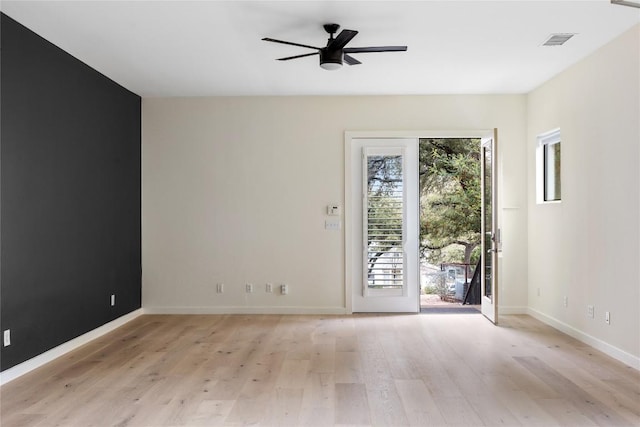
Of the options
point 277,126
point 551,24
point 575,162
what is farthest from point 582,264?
point 277,126

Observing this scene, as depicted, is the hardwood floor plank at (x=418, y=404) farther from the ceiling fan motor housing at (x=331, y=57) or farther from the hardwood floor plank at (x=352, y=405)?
the ceiling fan motor housing at (x=331, y=57)

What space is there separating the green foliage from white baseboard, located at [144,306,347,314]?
3.81 m

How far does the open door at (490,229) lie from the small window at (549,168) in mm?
573

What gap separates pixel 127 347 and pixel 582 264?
4492 millimetres

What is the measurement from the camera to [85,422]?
9.18 feet

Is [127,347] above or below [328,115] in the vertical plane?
below

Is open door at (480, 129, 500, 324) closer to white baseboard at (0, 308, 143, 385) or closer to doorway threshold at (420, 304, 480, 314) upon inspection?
doorway threshold at (420, 304, 480, 314)

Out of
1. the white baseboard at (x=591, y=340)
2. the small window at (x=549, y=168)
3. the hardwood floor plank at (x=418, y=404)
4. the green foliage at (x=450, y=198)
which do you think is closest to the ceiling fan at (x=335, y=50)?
the hardwood floor plank at (x=418, y=404)

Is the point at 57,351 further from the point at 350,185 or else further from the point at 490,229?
the point at 490,229

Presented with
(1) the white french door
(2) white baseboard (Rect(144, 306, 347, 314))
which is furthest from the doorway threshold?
(2) white baseboard (Rect(144, 306, 347, 314))

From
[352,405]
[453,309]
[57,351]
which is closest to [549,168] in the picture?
[453,309]

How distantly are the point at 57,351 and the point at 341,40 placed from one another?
362 centimetres

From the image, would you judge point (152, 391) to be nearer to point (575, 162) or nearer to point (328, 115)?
point (328, 115)

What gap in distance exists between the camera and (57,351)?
13.6 ft
